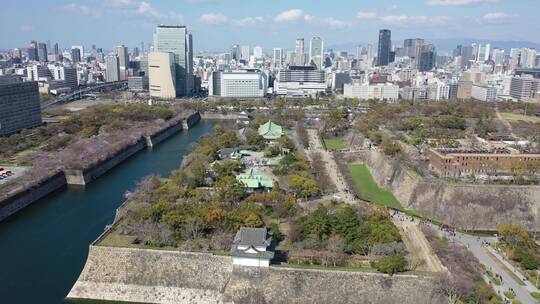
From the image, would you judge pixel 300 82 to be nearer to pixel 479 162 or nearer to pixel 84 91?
pixel 84 91

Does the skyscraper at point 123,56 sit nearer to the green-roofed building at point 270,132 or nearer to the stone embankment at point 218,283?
the green-roofed building at point 270,132

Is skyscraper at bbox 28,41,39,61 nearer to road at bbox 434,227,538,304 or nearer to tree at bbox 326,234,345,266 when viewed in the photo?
tree at bbox 326,234,345,266

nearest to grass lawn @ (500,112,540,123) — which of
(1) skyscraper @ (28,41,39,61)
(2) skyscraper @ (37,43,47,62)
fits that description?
(1) skyscraper @ (28,41,39,61)

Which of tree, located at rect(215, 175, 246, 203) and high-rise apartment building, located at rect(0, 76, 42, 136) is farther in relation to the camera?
high-rise apartment building, located at rect(0, 76, 42, 136)

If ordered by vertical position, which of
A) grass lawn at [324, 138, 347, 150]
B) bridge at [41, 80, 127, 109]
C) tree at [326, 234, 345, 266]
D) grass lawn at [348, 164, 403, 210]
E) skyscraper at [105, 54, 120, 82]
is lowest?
grass lawn at [348, 164, 403, 210]

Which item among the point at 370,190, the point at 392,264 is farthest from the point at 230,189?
the point at 370,190

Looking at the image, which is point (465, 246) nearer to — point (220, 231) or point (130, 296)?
point (220, 231)
